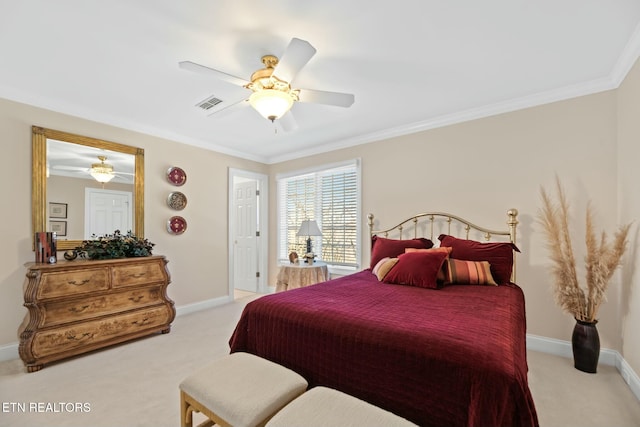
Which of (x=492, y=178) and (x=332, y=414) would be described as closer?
(x=332, y=414)

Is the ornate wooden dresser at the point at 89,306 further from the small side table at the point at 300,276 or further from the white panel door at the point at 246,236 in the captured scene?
the white panel door at the point at 246,236

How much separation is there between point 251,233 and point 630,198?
4886 mm

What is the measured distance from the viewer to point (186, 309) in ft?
13.3

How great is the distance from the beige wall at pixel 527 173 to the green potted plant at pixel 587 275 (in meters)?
0.17

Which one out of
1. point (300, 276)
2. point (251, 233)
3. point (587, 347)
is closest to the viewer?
point (587, 347)

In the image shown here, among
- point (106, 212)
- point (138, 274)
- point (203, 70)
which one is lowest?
point (138, 274)

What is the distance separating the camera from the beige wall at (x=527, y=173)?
2.56 meters

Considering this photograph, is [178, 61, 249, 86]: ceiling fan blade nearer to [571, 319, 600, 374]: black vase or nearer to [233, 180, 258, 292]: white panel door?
[571, 319, 600, 374]: black vase

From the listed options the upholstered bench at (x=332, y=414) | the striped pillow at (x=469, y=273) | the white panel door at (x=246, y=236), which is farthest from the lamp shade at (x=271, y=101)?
the white panel door at (x=246, y=236)

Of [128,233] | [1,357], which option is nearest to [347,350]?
[128,233]

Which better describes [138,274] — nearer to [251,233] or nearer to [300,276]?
[300,276]

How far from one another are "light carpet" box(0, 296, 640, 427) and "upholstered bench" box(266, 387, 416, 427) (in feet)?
3.63

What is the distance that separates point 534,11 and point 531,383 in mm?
2613

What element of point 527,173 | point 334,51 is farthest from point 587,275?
point 334,51
